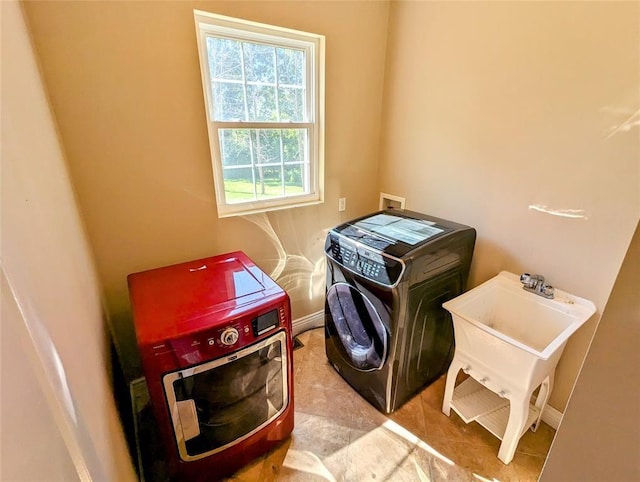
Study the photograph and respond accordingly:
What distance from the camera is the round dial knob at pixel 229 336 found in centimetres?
112

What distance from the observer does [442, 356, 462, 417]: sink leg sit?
155 cm

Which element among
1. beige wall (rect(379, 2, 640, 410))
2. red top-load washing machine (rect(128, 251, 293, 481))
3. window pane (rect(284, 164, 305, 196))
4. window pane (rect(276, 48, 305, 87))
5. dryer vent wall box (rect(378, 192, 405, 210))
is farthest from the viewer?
dryer vent wall box (rect(378, 192, 405, 210))

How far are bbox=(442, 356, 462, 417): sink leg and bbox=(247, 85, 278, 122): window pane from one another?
1728mm

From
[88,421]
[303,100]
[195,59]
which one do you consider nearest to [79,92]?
[195,59]

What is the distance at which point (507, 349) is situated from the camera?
1258 millimetres

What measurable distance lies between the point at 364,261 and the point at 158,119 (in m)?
1.23

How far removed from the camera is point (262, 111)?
183cm

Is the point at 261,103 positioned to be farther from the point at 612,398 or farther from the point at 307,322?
the point at 612,398

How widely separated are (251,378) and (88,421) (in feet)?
2.12

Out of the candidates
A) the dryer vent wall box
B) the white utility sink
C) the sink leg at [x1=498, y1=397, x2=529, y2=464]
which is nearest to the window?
the dryer vent wall box

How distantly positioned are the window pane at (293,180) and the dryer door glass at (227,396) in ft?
3.53

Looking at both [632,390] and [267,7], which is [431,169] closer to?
[267,7]

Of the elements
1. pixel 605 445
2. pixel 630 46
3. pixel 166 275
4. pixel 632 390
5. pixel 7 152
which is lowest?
pixel 166 275

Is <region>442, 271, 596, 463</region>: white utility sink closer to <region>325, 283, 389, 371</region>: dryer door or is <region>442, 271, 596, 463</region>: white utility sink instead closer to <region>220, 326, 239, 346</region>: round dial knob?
<region>325, 283, 389, 371</region>: dryer door
